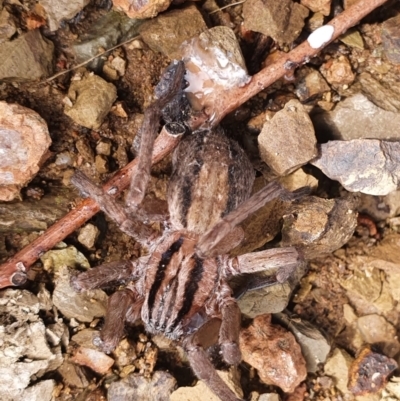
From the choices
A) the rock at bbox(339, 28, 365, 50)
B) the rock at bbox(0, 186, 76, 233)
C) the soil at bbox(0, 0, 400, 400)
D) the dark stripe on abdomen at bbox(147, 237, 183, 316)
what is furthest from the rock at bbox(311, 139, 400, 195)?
the rock at bbox(0, 186, 76, 233)

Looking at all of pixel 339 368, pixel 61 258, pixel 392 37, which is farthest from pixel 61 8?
pixel 339 368

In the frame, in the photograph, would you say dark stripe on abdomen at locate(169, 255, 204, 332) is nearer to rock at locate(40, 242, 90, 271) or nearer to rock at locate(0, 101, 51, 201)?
rock at locate(40, 242, 90, 271)

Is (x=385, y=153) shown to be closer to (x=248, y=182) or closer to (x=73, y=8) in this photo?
(x=248, y=182)

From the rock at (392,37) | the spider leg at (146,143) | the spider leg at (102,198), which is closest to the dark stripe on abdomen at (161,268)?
the spider leg at (102,198)

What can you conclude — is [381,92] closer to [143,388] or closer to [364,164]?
[364,164]

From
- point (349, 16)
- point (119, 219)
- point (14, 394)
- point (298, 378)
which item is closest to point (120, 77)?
point (119, 219)

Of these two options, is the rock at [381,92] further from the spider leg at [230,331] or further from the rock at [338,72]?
the spider leg at [230,331]
